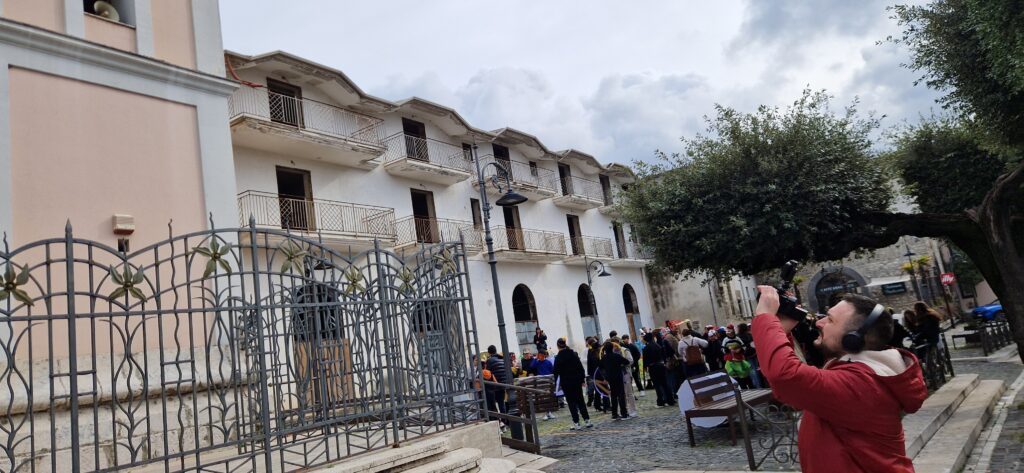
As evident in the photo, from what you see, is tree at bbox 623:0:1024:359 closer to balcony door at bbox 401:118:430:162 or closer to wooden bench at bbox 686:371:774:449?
wooden bench at bbox 686:371:774:449

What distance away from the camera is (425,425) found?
7.37 meters

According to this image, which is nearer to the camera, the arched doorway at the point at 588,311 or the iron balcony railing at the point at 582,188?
the arched doorway at the point at 588,311

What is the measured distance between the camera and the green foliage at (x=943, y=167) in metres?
14.2

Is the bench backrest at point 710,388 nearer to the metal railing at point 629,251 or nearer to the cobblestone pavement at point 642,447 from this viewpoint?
the cobblestone pavement at point 642,447

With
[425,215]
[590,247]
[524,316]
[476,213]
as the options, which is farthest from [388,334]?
[590,247]

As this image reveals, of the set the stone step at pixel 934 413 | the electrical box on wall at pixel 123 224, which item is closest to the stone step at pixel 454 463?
the stone step at pixel 934 413

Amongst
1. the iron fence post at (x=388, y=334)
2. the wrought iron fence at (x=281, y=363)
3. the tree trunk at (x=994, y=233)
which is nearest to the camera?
the wrought iron fence at (x=281, y=363)

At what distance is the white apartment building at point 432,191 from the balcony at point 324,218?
4 cm

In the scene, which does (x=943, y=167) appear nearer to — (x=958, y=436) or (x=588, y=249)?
(x=958, y=436)

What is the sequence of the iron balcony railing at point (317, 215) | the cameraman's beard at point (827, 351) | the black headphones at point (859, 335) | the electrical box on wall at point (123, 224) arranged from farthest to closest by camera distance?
the iron balcony railing at point (317, 215), the electrical box on wall at point (123, 224), the cameraman's beard at point (827, 351), the black headphones at point (859, 335)

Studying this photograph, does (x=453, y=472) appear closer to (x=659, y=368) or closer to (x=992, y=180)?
(x=659, y=368)

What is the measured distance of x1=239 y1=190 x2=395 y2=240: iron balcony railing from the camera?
1601 centimetres

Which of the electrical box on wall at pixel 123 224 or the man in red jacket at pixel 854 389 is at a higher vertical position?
the electrical box on wall at pixel 123 224

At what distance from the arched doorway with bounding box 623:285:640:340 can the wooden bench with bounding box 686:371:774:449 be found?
847 inches
